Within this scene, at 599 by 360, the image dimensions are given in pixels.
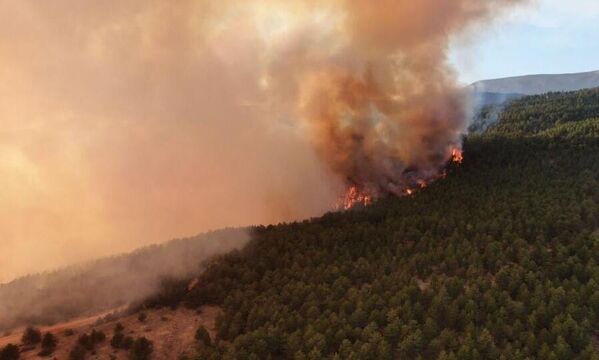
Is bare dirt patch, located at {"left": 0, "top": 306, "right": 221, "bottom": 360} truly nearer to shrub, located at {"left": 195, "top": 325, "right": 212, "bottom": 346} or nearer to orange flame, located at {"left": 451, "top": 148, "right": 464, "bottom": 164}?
shrub, located at {"left": 195, "top": 325, "right": 212, "bottom": 346}

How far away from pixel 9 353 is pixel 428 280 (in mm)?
→ 30381

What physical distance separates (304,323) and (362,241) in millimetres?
17793

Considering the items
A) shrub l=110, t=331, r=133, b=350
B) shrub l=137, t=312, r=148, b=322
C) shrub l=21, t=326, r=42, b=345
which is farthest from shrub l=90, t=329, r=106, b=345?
shrub l=21, t=326, r=42, b=345

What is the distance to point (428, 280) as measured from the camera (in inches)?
1809

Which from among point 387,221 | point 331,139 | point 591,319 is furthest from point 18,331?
point 331,139

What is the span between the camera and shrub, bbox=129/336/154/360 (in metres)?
38.3

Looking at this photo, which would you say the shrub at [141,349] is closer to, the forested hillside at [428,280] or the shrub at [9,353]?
the forested hillside at [428,280]

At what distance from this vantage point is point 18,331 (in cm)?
4744

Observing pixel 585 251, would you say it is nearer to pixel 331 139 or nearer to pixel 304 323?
pixel 304 323

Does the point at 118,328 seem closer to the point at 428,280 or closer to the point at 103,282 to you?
the point at 103,282

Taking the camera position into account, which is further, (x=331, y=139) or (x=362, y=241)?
(x=331, y=139)

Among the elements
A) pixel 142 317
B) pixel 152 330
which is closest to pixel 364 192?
pixel 142 317

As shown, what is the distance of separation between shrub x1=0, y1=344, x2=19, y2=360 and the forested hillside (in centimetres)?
1128

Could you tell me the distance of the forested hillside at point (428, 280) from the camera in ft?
117
